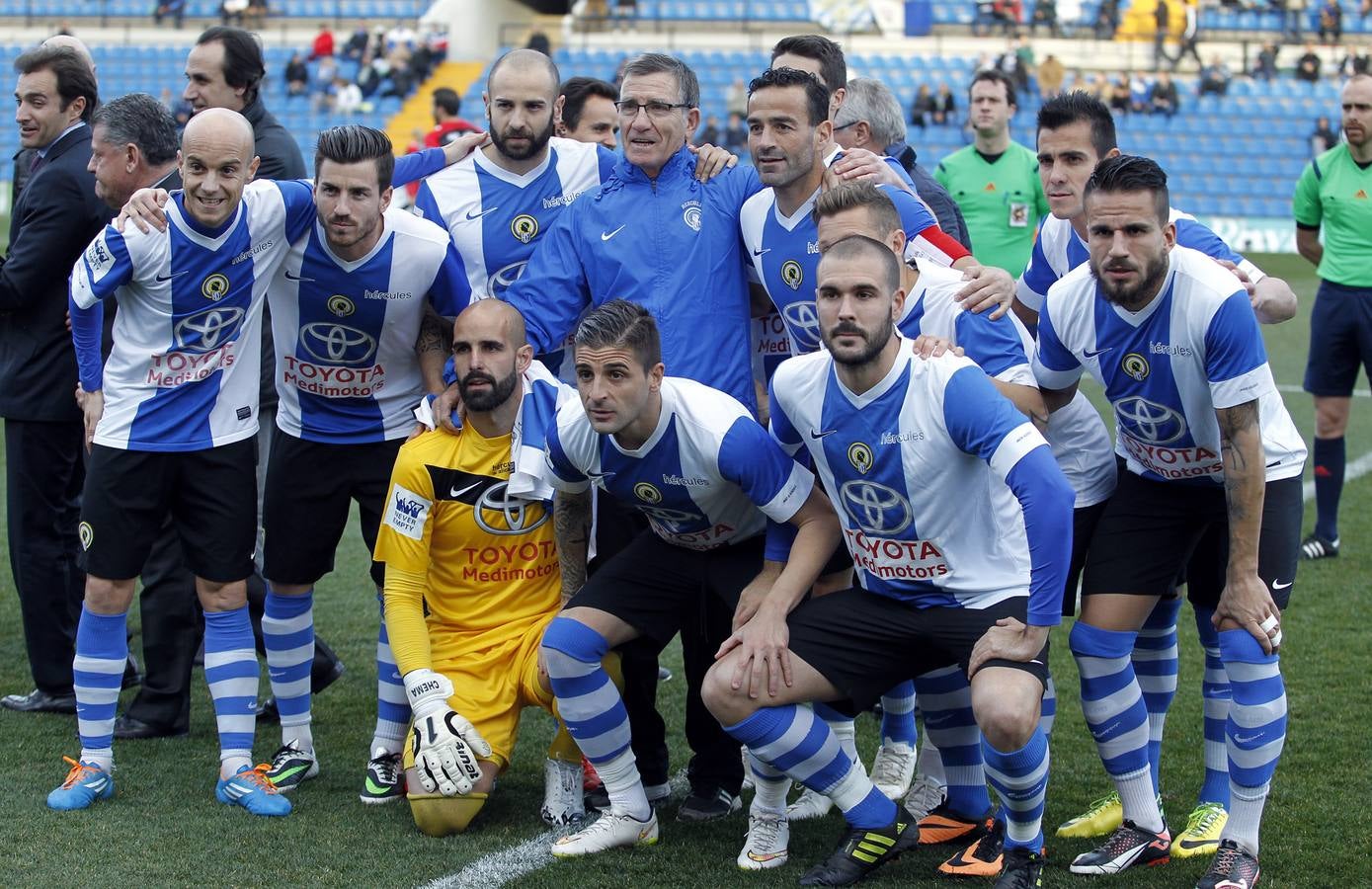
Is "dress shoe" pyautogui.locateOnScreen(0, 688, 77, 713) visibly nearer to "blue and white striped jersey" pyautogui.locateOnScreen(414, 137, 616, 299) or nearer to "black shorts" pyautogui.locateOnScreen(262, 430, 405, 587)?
"black shorts" pyautogui.locateOnScreen(262, 430, 405, 587)

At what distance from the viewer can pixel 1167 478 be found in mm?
4449

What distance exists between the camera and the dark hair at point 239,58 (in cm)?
590

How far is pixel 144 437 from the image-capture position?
488 cm

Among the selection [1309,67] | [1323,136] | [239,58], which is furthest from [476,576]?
[1309,67]

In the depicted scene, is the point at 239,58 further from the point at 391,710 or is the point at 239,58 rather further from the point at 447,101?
the point at 447,101

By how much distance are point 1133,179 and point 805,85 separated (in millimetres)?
1082

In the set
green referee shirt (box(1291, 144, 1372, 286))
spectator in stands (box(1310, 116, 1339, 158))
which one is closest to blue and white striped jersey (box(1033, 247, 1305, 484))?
green referee shirt (box(1291, 144, 1372, 286))

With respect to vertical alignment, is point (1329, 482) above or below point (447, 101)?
below

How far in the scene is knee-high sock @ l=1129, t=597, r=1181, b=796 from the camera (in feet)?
16.1

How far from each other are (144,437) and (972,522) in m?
2.59

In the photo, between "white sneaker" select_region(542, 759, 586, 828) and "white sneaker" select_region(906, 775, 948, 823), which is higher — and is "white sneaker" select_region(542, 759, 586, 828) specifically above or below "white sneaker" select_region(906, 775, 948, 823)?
above

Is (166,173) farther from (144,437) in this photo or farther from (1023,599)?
(1023,599)

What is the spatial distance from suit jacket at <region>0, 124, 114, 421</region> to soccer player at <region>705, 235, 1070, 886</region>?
9.02ft

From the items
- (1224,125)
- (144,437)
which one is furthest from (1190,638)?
(1224,125)
